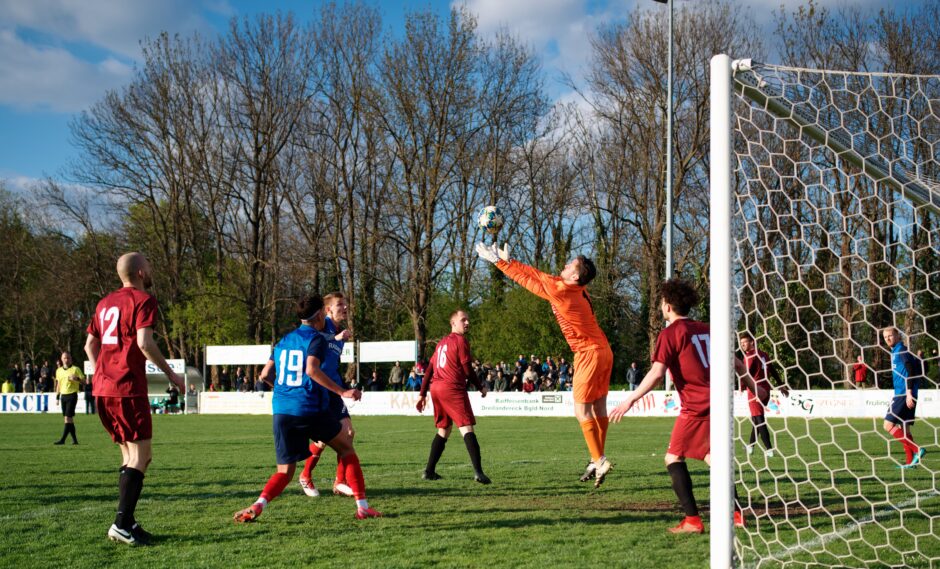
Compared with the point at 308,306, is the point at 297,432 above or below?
below

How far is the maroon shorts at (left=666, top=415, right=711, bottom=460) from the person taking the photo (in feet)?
20.0

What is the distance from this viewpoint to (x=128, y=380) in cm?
602

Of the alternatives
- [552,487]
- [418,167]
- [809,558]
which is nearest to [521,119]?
[418,167]

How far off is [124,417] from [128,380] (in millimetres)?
261

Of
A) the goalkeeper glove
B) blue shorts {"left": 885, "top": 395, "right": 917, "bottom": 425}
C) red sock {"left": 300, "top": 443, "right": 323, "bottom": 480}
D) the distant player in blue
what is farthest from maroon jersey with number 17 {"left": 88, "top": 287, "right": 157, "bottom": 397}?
blue shorts {"left": 885, "top": 395, "right": 917, "bottom": 425}

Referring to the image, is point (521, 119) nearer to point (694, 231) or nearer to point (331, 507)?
point (694, 231)

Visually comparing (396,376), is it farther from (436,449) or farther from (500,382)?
(436,449)

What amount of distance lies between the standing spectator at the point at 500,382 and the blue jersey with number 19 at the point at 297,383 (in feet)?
82.0

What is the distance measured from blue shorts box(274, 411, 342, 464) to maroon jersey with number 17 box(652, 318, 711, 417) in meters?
2.63

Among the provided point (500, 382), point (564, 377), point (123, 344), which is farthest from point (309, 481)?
point (500, 382)

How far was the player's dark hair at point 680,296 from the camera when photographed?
20.9ft

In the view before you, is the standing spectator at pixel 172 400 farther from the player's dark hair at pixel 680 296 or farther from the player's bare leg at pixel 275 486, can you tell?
the player's dark hair at pixel 680 296

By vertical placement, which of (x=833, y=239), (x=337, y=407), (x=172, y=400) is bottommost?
(x=172, y=400)

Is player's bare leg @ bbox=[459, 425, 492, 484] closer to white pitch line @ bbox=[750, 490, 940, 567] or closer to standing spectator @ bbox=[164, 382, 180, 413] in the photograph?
white pitch line @ bbox=[750, 490, 940, 567]
